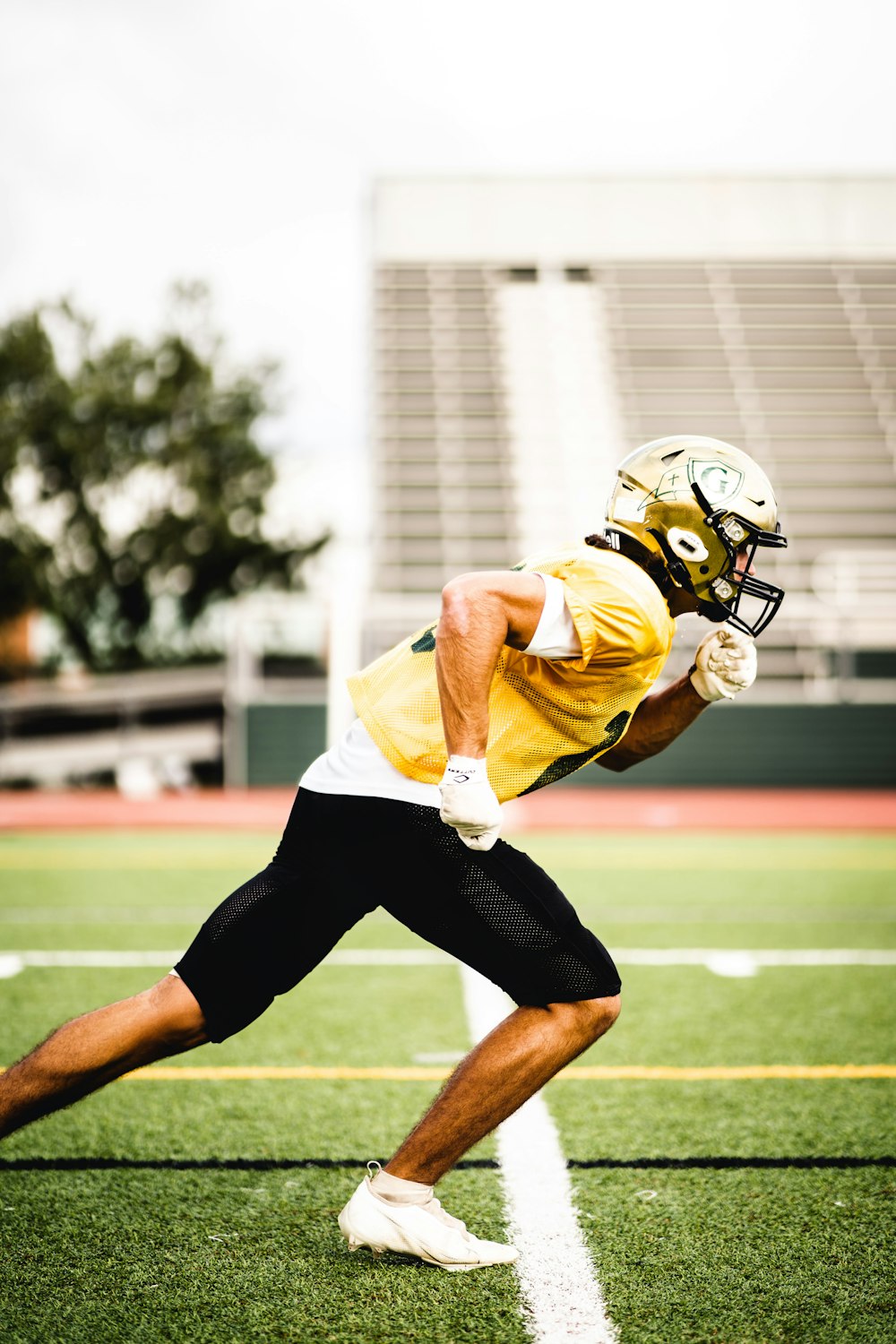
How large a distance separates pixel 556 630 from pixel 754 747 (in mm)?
13101

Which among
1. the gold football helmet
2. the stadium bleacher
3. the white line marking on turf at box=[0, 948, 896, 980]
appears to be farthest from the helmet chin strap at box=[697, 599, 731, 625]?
the stadium bleacher

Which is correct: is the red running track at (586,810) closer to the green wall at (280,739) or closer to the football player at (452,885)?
the green wall at (280,739)

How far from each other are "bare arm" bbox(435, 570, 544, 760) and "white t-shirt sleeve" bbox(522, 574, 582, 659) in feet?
0.04

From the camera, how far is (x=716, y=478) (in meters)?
2.61

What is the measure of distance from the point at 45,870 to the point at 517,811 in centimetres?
Answer: 547

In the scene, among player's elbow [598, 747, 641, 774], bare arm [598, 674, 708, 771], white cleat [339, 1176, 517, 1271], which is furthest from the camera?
player's elbow [598, 747, 641, 774]

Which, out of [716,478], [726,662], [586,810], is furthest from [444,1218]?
[586,810]

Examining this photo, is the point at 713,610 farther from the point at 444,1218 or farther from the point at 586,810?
the point at 586,810

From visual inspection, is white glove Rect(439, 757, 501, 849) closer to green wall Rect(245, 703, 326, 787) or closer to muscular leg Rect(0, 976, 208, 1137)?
muscular leg Rect(0, 976, 208, 1137)

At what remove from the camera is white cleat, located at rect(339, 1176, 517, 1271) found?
100 inches

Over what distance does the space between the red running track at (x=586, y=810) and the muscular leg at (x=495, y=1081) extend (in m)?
8.73

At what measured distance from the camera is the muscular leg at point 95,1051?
2.52 m

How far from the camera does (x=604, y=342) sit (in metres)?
25.0

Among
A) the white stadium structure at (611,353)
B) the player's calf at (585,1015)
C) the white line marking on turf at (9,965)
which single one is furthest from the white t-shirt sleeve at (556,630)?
the white stadium structure at (611,353)
